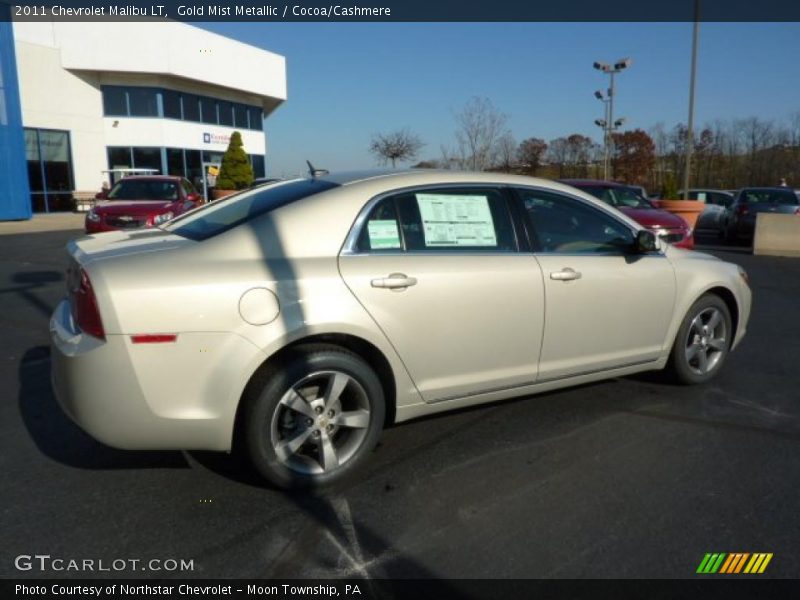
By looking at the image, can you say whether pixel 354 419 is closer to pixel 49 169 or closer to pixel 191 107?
pixel 49 169

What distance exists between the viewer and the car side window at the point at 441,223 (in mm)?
3357

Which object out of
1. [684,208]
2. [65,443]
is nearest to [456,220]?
[65,443]

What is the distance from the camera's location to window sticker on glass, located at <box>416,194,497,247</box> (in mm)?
3514

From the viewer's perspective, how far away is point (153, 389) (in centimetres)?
278

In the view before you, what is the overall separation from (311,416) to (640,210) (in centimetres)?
1041

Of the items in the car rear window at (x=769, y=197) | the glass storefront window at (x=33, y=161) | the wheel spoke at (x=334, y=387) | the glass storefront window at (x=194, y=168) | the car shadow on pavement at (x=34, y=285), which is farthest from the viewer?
the glass storefront window at (x=194, y=168)

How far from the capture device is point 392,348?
3.23 m

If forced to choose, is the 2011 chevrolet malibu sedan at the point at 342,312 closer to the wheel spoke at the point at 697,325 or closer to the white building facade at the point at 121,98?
the wheel spoke at the point at 697,325

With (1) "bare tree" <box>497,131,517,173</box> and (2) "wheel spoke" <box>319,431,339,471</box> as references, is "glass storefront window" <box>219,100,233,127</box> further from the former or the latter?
(2) "wheel spoke" <box>319,431,339,471</box>

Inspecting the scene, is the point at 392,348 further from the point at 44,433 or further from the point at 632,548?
the point at 44,433

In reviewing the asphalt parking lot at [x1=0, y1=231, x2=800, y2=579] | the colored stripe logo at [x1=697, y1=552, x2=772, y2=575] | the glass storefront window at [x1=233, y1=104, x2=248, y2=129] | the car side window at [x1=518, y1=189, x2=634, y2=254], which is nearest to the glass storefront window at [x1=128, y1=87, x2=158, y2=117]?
the glass storefront window at [x1=233, y1=104, x2=248, y2=129]

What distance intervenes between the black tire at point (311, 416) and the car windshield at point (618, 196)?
33.1ft

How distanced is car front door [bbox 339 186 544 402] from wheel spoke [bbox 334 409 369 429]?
0.35 metres

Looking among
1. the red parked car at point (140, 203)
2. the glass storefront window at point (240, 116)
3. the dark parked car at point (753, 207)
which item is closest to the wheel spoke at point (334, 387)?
the red parked car at point (140, 203)
